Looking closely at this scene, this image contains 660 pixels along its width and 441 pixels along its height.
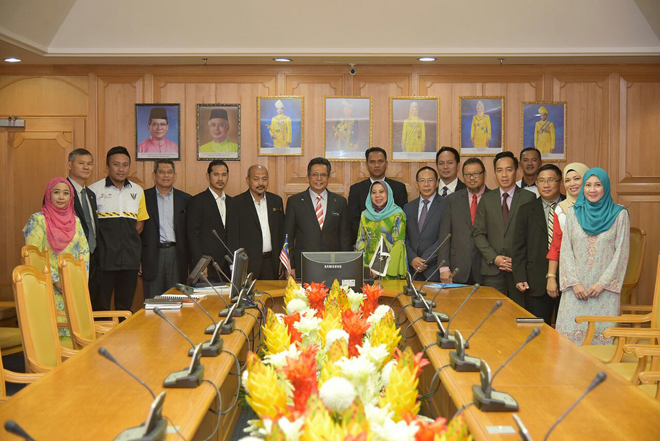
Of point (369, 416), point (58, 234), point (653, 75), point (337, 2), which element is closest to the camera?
point (369, 416)

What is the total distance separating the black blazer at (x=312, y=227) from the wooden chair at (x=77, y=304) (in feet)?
5.92

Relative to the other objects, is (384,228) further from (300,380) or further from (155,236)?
(300,380)

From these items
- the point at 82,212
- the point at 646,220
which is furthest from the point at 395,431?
the point at 646,220

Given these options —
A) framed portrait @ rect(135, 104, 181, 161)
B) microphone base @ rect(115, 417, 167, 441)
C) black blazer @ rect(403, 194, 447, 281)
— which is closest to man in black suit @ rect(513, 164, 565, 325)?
black blazer @ rect(403, 194, 447, 281)

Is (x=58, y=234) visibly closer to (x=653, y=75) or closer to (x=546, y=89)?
(x=546, y=89)

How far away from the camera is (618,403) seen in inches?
74.1

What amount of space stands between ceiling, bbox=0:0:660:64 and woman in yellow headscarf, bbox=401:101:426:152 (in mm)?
750

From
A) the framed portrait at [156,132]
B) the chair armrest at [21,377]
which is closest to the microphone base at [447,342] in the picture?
the chair armrest at [21,377]

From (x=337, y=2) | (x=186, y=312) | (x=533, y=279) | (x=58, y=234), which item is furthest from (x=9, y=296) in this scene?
(x=533, y=279)

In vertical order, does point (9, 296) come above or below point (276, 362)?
below

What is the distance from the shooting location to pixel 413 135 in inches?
253

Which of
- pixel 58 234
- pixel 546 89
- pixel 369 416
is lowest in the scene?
pixel 369 416

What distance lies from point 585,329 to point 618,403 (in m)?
2.03

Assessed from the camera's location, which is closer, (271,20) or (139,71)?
(271,20)
